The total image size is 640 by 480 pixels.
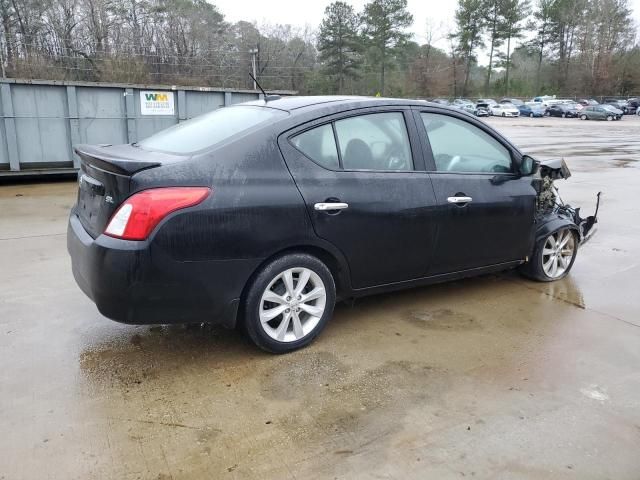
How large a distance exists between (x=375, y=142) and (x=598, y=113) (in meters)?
48.6

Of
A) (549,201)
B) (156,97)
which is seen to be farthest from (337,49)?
(549,201)

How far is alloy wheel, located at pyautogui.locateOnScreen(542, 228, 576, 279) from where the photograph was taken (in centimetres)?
491

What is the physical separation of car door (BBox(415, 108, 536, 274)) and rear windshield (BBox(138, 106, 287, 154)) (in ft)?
3.91

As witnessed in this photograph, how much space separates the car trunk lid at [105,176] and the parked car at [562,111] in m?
53.2

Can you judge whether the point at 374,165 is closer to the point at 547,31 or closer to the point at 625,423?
the point at 625,423

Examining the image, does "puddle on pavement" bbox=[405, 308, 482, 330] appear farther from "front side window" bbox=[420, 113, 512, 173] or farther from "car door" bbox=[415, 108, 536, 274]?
"front side window" bbox=[420, 113, 512, 173]

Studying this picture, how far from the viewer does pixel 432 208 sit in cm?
Answer: 393

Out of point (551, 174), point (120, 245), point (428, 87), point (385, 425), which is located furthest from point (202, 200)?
point (428, 87)

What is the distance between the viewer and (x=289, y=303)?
3.43 m

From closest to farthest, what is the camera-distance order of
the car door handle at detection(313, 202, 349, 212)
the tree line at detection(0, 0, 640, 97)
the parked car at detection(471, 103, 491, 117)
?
the car door handle at detection(313, 202, 349, 212) < the tree line at detection(0, 0, 640, 97) < the parked car at detection(471, 103, 491, 117)

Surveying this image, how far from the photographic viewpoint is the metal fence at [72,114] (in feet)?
31.9

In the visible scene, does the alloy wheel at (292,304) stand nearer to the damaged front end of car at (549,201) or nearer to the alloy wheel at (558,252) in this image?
the damaged front end of car at (549,201)

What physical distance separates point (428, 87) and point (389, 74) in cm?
957

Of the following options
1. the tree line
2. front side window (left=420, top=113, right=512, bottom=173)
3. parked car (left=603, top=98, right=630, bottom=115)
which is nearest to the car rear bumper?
front side window (left=420, top=113, right=512, bottom=173)
